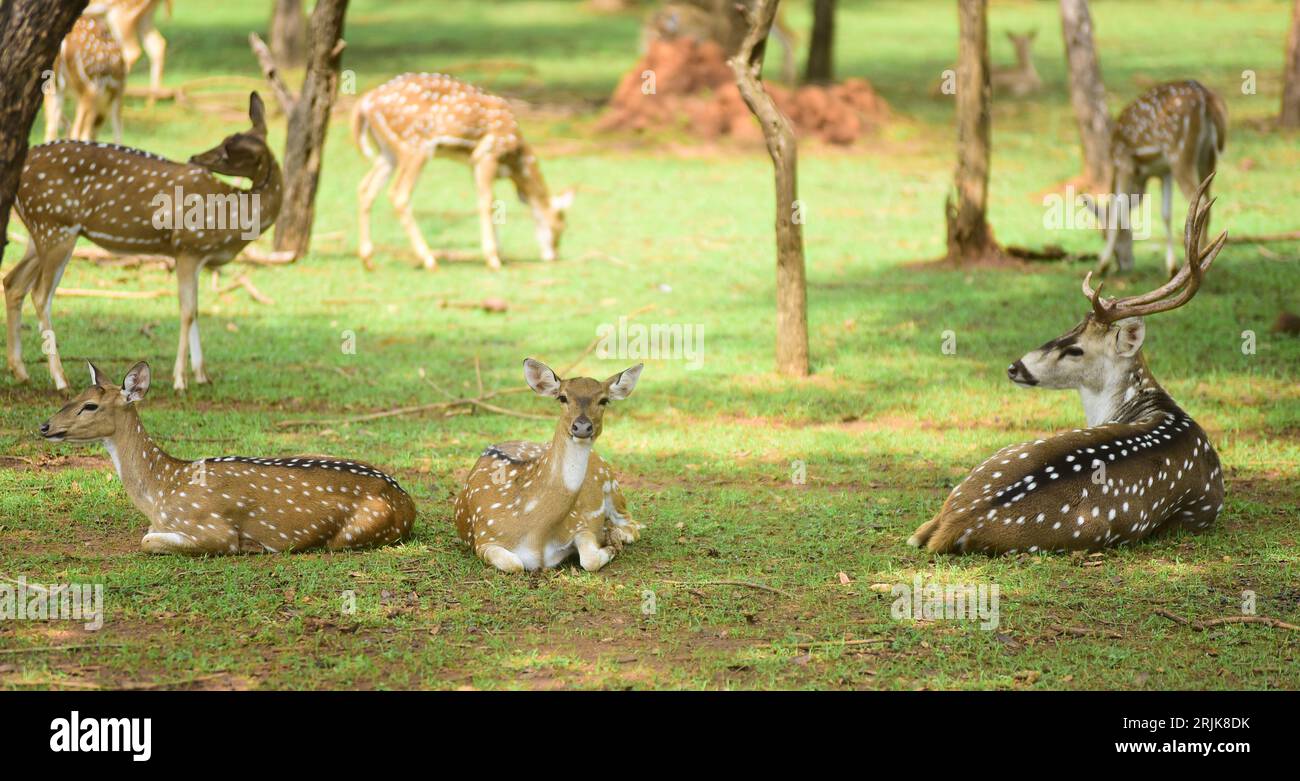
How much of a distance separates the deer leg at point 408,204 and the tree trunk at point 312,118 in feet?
2.60

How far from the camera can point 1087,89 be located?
17281 mm

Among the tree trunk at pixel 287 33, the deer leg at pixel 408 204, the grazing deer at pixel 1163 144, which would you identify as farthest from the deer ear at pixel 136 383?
the tree trunk at pixel 287 33

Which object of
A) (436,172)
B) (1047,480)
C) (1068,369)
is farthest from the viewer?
(436,172)

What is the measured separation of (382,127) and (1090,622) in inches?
418

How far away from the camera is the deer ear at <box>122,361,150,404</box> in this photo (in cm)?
721

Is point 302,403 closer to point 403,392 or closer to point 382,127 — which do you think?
point 403,392

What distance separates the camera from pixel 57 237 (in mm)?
10258

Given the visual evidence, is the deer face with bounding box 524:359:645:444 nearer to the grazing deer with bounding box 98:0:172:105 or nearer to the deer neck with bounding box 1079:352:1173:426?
the deer neck with bounding box 1079:352:1173:426

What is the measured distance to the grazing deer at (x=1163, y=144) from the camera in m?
14.2

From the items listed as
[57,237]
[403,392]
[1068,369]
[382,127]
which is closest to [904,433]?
[1068,369]

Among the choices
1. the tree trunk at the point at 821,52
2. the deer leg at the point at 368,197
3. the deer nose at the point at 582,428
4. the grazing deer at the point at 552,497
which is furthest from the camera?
the tree trunk at the point at 821,52

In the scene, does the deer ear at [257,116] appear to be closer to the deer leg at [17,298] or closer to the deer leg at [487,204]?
the deer leg at [17,298]

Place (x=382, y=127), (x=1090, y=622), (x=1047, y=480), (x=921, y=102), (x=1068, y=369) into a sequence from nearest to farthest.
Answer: (x=1090, y=622) < (x=1047, y=480) < (x=1068, y=369) < (x=382, y=127) < (x=921, y=102)

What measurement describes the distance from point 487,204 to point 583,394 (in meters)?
8.90
